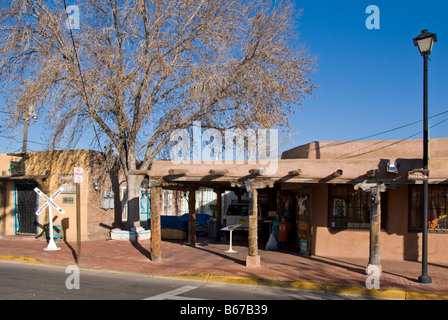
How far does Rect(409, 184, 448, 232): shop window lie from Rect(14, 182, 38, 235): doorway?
15.4 m

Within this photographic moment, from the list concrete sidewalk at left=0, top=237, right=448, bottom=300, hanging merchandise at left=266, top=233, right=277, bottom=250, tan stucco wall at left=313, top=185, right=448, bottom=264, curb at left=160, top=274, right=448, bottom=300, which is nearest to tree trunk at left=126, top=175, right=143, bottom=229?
concrete sidewalk at left=0, top=237, right=448, bottom=300

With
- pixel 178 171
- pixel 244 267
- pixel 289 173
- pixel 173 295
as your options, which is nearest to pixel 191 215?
pixel 178 171

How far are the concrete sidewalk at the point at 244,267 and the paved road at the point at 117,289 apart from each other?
0.46 meters

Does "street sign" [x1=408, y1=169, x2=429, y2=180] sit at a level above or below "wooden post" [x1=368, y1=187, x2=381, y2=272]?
above

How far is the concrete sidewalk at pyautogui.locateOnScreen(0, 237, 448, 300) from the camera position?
9.44m

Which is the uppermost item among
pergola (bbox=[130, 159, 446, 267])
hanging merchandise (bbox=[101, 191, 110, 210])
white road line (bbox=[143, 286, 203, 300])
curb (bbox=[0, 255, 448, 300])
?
pergola (bbox=[130, 159, 446, 267])

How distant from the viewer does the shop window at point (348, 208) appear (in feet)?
43.8

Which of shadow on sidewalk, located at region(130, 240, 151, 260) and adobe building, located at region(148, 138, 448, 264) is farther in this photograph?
shadow on sidewalk, located at region(130, 240, 151, 260)

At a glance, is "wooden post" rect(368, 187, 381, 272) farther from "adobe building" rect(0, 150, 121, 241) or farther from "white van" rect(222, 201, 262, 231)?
"adobe building" rect(0, 150, 121, 241)

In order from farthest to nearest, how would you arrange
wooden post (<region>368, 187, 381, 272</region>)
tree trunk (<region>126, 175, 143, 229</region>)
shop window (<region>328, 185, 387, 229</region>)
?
tree trunk (<region>126, 175, 143, 229</region>) → shop window (<region>328, 185, 387, 229</region>) → wooden post (<region>368, 187, 381, 272</region>)

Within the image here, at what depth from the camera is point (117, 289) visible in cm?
888

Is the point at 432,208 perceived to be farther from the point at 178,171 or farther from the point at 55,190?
the point at 55,190

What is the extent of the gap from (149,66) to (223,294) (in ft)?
32.9

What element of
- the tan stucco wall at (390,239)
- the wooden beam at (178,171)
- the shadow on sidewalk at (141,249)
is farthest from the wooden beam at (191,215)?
the tan stucco wall at (390,239)
